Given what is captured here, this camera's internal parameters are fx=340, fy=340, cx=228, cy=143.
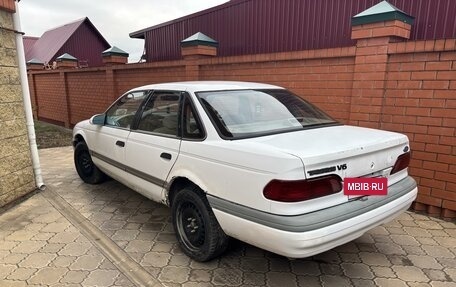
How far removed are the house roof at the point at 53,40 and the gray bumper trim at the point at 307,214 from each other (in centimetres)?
2218

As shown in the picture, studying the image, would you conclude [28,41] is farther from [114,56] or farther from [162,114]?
[162,114]

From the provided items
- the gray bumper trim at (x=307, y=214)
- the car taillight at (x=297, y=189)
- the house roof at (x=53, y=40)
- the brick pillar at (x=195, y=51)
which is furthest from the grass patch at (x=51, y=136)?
the house roof at (x=53, y=40)

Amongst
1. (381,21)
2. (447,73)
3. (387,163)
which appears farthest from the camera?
(381,21)

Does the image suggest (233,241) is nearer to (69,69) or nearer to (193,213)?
(193,213)

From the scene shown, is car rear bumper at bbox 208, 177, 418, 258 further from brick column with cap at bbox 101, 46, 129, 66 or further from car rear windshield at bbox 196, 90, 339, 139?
brick column with cap at bbox 101, 46, 129, 66

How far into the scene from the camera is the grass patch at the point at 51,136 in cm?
870

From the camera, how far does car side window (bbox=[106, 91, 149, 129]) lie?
3835mm

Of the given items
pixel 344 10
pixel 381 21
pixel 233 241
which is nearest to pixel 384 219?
pixel 233 241

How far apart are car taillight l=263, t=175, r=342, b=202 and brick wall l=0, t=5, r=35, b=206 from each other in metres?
3.56

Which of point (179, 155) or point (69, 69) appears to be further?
point (69, 69)

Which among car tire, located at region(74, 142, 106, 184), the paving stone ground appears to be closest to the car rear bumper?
the paving stone ground

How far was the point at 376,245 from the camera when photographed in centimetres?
329

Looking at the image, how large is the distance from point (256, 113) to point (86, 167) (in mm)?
3271

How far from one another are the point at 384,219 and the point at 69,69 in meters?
10.6
